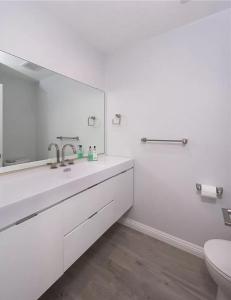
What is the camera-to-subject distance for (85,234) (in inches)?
46.9

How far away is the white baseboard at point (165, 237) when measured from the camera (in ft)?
4.96

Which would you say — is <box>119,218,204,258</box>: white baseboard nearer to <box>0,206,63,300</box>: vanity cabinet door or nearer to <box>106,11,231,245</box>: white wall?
<box>106,11,231,245</box>: white wall

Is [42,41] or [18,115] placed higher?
[42,41]

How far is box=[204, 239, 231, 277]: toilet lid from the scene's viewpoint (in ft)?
2.99

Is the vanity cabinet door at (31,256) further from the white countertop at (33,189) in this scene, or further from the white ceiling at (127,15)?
the white ceiling at (127,15)

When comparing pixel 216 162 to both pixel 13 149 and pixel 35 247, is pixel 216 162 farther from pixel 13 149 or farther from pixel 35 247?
pixel 13 149

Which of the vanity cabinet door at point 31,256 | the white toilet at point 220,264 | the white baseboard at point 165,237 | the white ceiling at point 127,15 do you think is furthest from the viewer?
the white baseboard at point 165,237

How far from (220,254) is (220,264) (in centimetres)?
10

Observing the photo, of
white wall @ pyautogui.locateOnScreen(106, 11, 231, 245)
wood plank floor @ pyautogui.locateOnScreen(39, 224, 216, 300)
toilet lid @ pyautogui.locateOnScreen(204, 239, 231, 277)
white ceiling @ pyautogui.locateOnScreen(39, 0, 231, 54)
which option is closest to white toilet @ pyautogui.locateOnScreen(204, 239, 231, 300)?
toilet lid @ pyautogui.locateOnScreen(204, 239, 231, 277)

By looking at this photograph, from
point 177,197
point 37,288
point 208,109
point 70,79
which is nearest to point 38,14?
point 70,79

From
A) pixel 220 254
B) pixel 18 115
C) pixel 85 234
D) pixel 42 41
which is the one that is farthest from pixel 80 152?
pixel 220 254

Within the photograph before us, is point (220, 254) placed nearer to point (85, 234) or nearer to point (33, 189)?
point (85, 234)

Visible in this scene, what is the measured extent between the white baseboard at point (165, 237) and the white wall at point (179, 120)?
5 cm

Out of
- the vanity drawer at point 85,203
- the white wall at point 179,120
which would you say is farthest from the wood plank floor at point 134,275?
the vanity drawer at point 85,203
